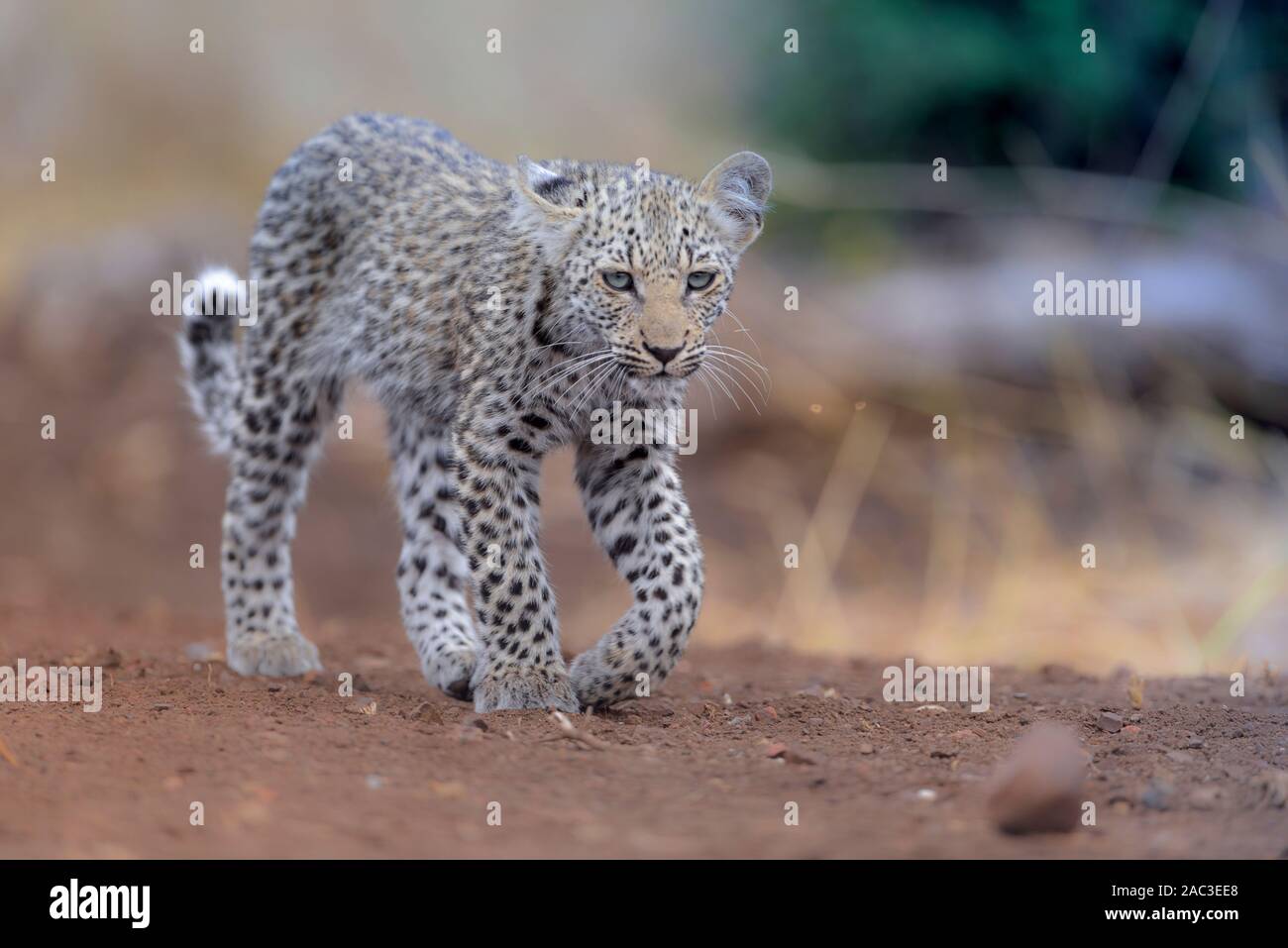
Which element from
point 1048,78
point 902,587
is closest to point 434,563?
point 902,587

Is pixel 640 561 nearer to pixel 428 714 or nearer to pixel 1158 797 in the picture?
pixel 428 714

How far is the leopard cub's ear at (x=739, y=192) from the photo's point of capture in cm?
596

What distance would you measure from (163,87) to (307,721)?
12.4 m

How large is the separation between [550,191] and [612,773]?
7.79 feet

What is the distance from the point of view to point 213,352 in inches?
305

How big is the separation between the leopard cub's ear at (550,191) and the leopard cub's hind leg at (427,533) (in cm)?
A: 148

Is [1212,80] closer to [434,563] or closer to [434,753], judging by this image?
[434,563]

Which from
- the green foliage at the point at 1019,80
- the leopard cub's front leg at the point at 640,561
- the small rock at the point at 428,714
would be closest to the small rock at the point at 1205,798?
the leopard cub's front leg at the point at 640,561

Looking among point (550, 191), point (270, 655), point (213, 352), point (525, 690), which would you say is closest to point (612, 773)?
point (525, 690)

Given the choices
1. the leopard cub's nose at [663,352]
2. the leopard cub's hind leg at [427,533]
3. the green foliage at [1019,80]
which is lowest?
the leopard cub's hind leg at [427,533]

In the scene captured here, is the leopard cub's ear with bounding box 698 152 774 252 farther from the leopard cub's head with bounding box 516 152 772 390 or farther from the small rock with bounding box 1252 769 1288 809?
the small rock with bounding box 1252 769 1288 809

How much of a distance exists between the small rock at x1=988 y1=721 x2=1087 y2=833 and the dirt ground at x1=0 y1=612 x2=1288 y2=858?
0.05 meters

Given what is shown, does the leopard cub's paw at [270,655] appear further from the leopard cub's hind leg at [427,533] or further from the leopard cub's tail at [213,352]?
the leopard cub's tail at [213,352]

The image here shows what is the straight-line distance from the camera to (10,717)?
5.42 m
